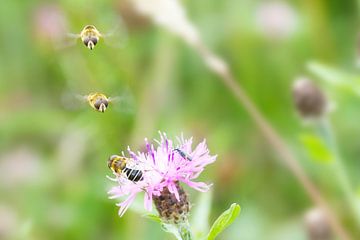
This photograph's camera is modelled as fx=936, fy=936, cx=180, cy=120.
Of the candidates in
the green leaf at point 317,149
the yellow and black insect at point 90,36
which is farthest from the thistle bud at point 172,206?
the green leaf at point 317,149

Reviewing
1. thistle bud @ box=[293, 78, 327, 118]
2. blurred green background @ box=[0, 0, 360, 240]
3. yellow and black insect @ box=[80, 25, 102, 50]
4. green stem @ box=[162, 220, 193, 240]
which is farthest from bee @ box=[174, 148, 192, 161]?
blurred green background @ box=[0, 0, 360, 240]

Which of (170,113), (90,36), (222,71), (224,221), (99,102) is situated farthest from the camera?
(170,113)

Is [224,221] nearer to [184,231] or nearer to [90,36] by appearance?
[184,231]

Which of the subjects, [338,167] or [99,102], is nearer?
[99,102]

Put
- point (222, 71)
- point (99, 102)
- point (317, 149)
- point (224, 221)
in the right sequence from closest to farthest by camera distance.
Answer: point (224, 221) < point (99, 102) < point (317, 149) < point (222, 71)

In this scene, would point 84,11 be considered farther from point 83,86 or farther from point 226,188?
point 226,188

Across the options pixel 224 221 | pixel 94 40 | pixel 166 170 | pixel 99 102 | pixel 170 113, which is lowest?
pixel 224 221

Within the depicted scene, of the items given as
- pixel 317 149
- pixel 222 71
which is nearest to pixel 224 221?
pixel 317 149
